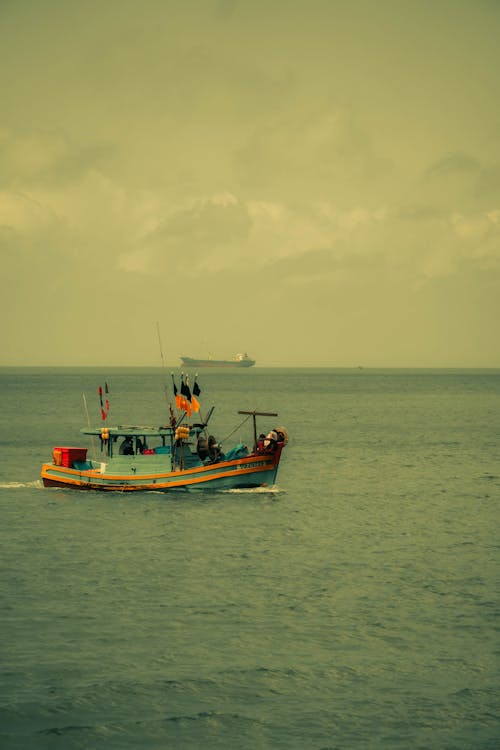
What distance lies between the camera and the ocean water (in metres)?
18.0

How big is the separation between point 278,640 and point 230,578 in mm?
6154

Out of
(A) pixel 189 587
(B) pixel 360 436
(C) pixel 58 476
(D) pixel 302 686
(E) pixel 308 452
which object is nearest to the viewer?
(D) pixel 302 686

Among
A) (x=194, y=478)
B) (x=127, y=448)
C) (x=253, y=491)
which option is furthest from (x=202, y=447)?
(x=127, y=448)

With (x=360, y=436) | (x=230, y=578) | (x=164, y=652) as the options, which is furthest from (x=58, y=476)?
(x=360, y=436)

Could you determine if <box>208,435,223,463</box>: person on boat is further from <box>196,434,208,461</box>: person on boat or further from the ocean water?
the ocean water

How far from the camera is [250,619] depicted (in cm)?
2395

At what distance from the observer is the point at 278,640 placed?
73.3 feet

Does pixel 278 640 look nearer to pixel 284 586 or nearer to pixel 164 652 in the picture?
pixel 164 652

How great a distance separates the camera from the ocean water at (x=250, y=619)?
59.0ft

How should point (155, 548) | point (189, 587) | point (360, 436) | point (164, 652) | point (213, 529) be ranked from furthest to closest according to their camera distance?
point (360, 436) < point (213, 529) < point (155, 548) < point (189, 587) < point (164, 652)

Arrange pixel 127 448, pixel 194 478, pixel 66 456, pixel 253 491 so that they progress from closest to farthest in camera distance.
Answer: pixel 194 478, pixel 127 448, pixel 253 491, pixel 66 456

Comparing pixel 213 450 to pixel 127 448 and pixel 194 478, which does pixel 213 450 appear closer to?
pixel 194 478

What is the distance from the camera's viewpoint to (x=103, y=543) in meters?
33.8

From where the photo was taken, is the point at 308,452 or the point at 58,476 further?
the point at 308,452
